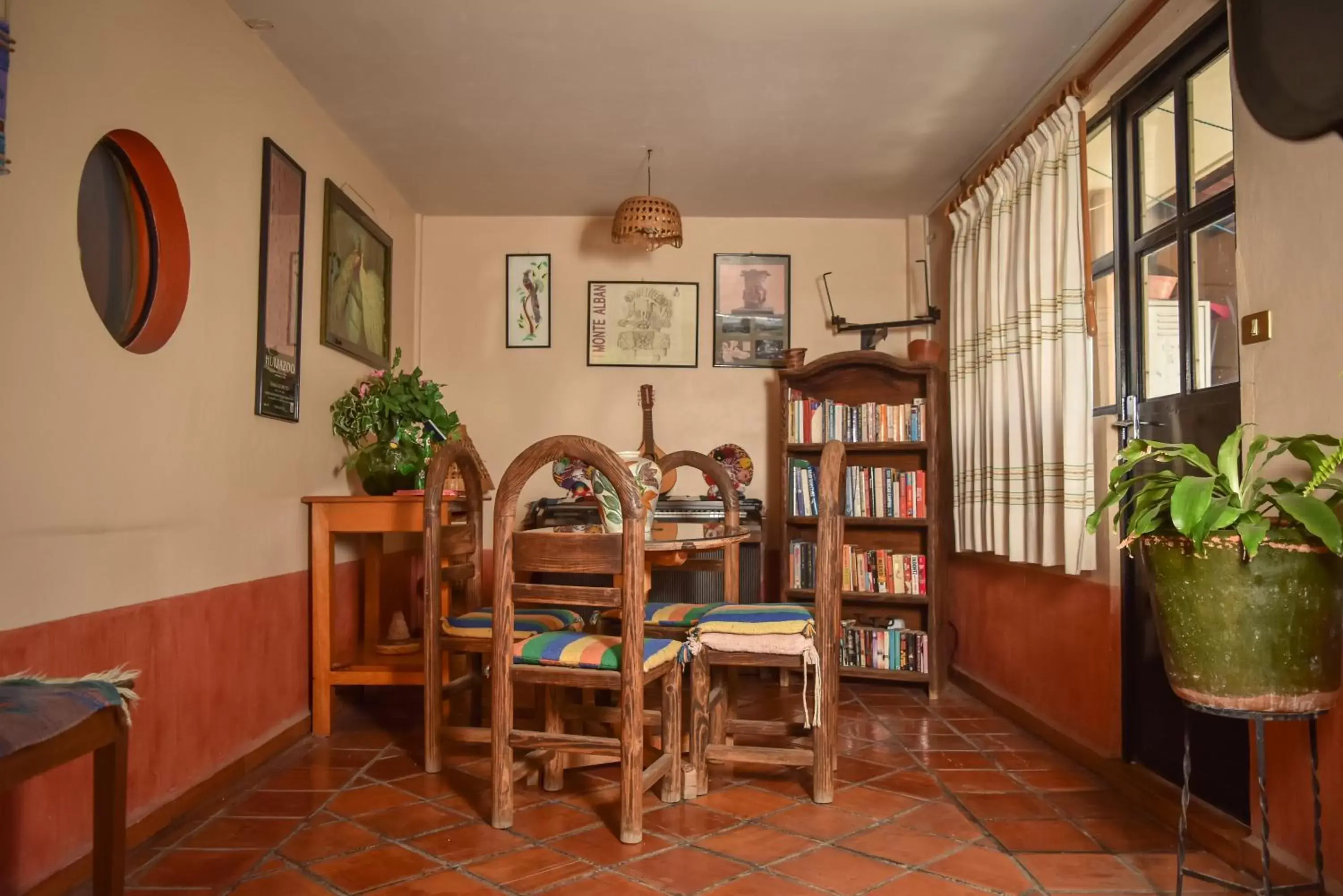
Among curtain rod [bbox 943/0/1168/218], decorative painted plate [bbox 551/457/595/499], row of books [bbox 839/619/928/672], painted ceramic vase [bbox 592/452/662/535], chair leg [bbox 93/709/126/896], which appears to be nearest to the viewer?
chair leg [bbox 93/709/126/896]

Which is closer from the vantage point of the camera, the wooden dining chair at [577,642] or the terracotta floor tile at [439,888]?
the terracotta floor tile at [439,888]

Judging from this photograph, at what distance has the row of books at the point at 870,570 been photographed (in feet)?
14.5

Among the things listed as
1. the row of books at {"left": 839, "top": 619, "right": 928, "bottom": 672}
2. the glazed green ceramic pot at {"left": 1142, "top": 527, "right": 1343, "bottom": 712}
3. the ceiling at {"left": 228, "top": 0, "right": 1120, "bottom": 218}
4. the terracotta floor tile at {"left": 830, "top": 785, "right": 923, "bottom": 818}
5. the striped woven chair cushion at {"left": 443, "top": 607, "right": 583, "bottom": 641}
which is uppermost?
the ceiling at {"left": 228, "top": 0, "right": 1120, "bottom": 218}

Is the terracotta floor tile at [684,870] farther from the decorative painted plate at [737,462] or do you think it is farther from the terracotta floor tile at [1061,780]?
the decorative painted plate at [737,462]

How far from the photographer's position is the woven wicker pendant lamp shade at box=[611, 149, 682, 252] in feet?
13.0

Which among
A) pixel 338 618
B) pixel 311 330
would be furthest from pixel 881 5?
pixel 338 618

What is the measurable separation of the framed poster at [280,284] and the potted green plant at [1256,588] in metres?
2.80

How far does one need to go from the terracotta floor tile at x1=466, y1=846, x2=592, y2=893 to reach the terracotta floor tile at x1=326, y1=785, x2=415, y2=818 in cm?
55

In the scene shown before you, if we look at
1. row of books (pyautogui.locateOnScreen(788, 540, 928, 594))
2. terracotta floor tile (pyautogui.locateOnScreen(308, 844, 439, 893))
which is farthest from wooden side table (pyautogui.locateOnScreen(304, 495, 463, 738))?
row of books (pyautogui.locateOnScreen(788, 540, 928, 594))

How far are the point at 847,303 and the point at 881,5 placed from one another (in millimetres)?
2335

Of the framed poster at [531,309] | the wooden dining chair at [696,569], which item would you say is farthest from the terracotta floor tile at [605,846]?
the framed poster at [531,309]

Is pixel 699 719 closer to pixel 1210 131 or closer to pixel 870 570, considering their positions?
pixel 870 570

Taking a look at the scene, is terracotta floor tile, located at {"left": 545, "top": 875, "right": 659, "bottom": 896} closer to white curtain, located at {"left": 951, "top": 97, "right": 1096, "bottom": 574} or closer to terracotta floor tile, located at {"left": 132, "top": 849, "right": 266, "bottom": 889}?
terracotta floor tile, located at {"left": 132, "top": 849, "right": 266, "bottom": 889}

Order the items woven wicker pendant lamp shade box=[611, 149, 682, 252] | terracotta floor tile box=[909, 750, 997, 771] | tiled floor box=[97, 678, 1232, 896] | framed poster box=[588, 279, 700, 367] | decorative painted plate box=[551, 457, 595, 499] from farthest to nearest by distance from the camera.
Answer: framed poster box=[588, 279, 700, 367], decorative painted plate box=[551, 457, 595, 499], woven wicker pendant lamp shade box=[611, 149, 682, 252], terracotta floor tile box=[909, 750, 997, 771], tiled floor box=[97, 678, 1232, 896]
